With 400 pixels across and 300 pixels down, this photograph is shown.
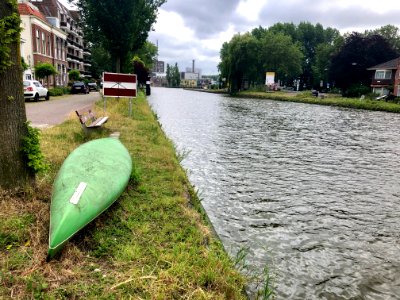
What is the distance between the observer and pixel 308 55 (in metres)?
106

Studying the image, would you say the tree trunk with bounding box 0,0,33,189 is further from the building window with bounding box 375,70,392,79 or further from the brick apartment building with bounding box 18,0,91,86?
the building window with bounding box 375,70,392,79

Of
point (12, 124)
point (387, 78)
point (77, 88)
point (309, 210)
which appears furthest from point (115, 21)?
point (387, 78)

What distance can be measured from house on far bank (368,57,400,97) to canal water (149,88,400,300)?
150 feet

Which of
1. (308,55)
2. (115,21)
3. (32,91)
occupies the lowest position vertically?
(32,91)

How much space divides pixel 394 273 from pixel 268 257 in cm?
177

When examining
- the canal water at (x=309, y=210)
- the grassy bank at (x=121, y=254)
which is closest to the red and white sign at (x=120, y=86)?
the canal water at (x=309, y=210)

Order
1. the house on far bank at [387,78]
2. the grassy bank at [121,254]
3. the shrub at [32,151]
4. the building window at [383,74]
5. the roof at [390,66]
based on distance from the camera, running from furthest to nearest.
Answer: the building window at [383,74] < the roof at [390,66] < the house on far bank at [387,78] < the shrub at [32,151] < the grassy bank at [121,254]

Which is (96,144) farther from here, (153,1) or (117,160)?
(153,1)

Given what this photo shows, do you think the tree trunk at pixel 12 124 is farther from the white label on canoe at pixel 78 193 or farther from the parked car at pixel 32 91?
the parked car at pixel 32 91

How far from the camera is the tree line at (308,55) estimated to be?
2425 inches

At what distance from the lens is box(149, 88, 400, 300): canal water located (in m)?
4.73

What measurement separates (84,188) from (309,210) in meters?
4.78

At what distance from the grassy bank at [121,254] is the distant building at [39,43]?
3145 cm

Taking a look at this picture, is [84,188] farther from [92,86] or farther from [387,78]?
[387,78]
